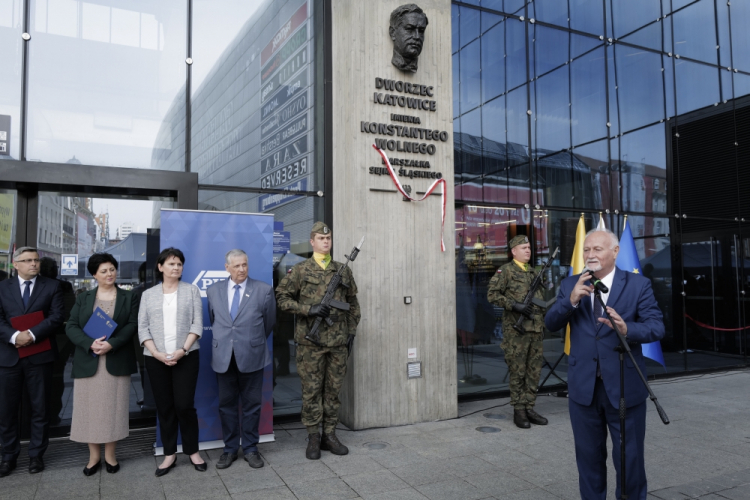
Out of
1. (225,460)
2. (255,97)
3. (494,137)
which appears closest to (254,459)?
(225,460)

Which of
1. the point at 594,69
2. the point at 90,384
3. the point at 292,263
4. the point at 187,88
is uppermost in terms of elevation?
the point at 594,69

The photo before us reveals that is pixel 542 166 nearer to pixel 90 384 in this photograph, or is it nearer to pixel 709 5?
pixel 709 5

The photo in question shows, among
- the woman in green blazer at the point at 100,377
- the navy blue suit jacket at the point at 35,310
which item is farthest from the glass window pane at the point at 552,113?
the navy blue suit jacket at the point at 35,310

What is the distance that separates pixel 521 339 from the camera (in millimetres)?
5824

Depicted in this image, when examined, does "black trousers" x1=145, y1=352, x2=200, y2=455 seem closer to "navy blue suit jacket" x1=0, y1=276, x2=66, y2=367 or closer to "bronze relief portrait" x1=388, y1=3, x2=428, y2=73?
"navy blue suit jacket" x1=0, y1=276, x2=66, y2=367

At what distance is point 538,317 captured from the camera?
580 centimetres

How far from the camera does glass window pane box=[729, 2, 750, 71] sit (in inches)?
376

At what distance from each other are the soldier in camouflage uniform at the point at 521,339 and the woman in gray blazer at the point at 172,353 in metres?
3.22

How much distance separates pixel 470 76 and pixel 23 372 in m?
6.23

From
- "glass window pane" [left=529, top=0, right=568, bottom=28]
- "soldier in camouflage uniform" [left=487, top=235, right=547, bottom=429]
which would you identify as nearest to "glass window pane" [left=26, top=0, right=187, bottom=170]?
"soldier in camouflage uniform" [left=487, top=235, right=547, bottom=429]

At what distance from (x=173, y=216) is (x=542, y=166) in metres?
5.20

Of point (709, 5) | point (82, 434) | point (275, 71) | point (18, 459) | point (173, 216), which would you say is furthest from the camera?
point (709, 5)

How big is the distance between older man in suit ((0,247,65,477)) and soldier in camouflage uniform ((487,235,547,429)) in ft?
14.1

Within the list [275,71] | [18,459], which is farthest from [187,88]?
[18,459]
